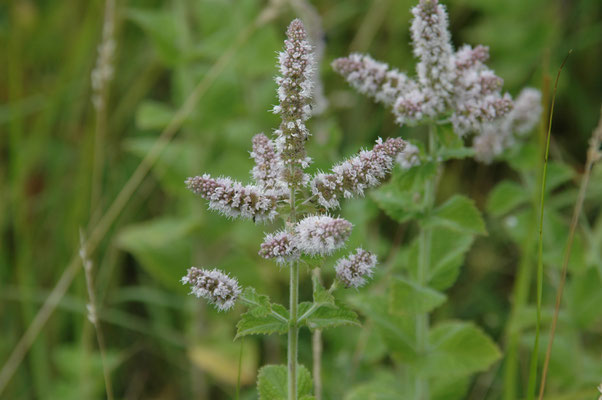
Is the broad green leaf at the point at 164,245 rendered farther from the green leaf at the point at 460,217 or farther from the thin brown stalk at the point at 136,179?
the green leaf at the point at 460,217

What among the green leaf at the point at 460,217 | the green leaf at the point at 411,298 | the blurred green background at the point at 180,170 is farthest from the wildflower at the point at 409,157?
the blurred green background at the point at 180,170

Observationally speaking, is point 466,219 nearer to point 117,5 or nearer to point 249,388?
point 249,388

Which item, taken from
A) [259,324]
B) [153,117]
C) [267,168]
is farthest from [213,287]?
[153,117]

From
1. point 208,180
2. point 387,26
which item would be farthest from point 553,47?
point 208,180

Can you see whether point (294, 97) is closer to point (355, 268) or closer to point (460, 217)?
point (355, 268)

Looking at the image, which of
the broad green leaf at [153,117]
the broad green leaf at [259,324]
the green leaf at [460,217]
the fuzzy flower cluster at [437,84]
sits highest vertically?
the broad green leaf at [153,117]
